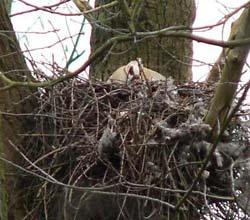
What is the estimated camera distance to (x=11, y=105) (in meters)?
3.32

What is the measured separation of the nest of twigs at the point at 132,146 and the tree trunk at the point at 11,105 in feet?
0.20

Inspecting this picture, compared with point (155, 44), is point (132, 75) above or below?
below

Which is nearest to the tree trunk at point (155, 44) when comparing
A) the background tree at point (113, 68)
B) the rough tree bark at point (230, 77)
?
the background tree at point (113, 68)

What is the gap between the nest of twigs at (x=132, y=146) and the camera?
299cm

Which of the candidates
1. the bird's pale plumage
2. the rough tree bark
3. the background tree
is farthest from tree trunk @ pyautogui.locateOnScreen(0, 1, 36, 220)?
the rough tree bark

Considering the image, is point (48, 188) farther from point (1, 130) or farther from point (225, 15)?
point (225, 15)

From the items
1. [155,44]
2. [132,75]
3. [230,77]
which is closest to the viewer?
[230,77]

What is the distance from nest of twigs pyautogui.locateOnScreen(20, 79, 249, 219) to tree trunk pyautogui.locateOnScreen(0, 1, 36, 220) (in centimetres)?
6

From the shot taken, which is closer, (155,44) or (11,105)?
(11,105)

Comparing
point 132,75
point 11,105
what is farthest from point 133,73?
point 11,105

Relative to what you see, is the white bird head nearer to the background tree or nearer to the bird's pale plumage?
the bird's pale plumage

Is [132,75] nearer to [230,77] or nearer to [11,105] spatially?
[11,105]

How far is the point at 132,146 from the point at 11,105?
578 millimetres

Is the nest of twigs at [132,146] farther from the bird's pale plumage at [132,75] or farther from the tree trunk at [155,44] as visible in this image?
the tree trunk at [155,44]
